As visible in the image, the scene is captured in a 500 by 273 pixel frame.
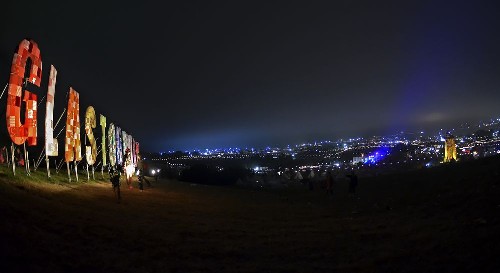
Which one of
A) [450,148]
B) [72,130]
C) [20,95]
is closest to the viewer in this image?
[20,95]

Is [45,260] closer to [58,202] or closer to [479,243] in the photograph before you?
[58,202]

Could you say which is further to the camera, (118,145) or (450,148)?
(450,148)

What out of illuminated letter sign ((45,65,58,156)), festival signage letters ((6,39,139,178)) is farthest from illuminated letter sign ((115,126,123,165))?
illuminated letter sign ((45,65,58,156))

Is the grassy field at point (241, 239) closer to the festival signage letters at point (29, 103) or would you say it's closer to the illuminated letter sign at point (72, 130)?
the festival signage letters at point (29, 103)

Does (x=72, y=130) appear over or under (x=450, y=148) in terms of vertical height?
over

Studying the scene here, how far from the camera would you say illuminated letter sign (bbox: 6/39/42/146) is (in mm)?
18328

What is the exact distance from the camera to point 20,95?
18.9 metres

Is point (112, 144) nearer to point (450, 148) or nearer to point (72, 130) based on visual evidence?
point (72, 130)

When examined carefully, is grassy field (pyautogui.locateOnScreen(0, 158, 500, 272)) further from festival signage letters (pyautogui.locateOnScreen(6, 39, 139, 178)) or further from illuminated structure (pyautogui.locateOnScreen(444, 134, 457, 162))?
illuminated structure (pyautogui.locateOnScreen(444, 134, 457, 162))

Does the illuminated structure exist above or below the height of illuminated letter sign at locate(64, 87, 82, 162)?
below

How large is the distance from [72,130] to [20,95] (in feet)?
31.7

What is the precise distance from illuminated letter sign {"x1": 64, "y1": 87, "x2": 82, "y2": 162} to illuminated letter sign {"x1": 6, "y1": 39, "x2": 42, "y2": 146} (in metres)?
7.08

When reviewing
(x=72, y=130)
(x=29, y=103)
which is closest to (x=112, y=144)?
(x=72, y=130)

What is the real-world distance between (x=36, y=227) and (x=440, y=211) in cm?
1368
